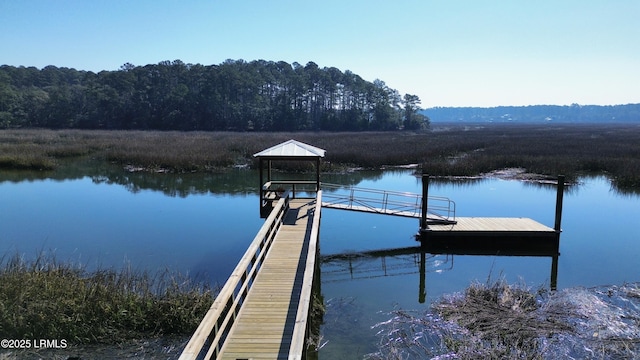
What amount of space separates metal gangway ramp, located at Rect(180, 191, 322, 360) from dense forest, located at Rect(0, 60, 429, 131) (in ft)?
238

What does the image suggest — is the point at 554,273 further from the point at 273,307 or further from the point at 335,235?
the point at 273,307

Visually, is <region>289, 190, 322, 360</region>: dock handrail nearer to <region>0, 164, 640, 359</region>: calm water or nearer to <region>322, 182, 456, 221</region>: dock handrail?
<region>0, 164, 640, 359</region>: calm water

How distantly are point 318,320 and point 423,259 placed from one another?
19.0 ft

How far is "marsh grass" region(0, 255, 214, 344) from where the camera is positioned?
8.00 meters

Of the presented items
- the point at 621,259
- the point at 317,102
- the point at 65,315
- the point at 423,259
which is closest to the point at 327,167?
the point at 423,259

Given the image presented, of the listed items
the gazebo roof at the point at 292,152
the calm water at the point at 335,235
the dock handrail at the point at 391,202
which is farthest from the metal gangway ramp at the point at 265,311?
the dock handrail at the point at 391,202

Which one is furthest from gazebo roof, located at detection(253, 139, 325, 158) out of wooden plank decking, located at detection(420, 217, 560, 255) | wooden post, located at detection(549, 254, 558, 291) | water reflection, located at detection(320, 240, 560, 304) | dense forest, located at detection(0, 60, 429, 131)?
dense forest, located at detection(0, 60, 429, 131)

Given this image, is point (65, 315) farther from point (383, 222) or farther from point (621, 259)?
point (621, 259)

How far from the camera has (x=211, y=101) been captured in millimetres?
83125

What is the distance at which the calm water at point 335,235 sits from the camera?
11930mm

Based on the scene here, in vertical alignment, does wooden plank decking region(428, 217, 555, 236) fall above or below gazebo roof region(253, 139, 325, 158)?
below

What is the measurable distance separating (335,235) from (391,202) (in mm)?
5092

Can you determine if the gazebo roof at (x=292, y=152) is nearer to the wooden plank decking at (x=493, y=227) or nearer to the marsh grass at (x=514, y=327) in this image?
the wooden plank decking at (x=493, y=227)

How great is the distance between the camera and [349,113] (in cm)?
9281
